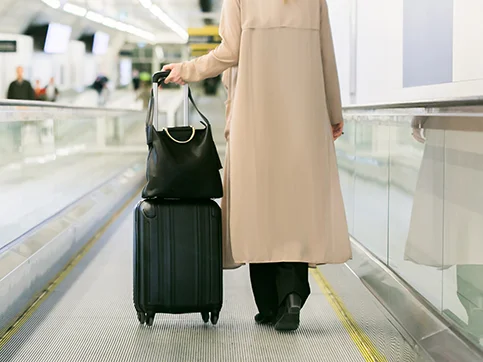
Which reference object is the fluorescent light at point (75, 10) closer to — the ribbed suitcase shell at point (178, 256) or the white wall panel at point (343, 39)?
the white wall panel at point (343, 39)

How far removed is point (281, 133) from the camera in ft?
12.1

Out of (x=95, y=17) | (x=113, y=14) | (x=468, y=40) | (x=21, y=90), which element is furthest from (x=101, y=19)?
(x=468, y=40)

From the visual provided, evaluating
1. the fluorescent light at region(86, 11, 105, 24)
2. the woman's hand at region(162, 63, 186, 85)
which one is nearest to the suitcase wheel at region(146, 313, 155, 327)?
the woman's hand at region(162, 63, 186, 85)

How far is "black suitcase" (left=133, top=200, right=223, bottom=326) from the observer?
3.76 meters

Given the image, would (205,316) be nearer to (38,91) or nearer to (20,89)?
(20,89)

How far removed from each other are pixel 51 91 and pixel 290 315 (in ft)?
28.4

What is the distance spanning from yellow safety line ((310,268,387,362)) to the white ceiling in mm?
4015

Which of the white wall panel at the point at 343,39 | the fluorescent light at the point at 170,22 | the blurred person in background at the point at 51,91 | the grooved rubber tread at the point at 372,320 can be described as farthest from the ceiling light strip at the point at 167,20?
the grooved rubber tread at the point at 372,320

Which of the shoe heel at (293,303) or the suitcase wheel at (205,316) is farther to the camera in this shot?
the suitcase wheel at (205,316)

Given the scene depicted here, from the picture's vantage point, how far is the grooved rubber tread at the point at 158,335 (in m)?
3.45

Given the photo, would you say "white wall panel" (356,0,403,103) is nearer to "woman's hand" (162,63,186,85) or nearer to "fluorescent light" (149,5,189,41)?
"woman's hand" (162,63,186,85)

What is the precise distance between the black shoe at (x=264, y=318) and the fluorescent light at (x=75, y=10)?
808 centimetres

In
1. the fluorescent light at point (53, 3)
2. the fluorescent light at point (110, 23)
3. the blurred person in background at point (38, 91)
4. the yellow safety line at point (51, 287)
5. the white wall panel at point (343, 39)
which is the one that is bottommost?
the yellow safety line at point (51, 287)

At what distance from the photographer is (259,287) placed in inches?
152
